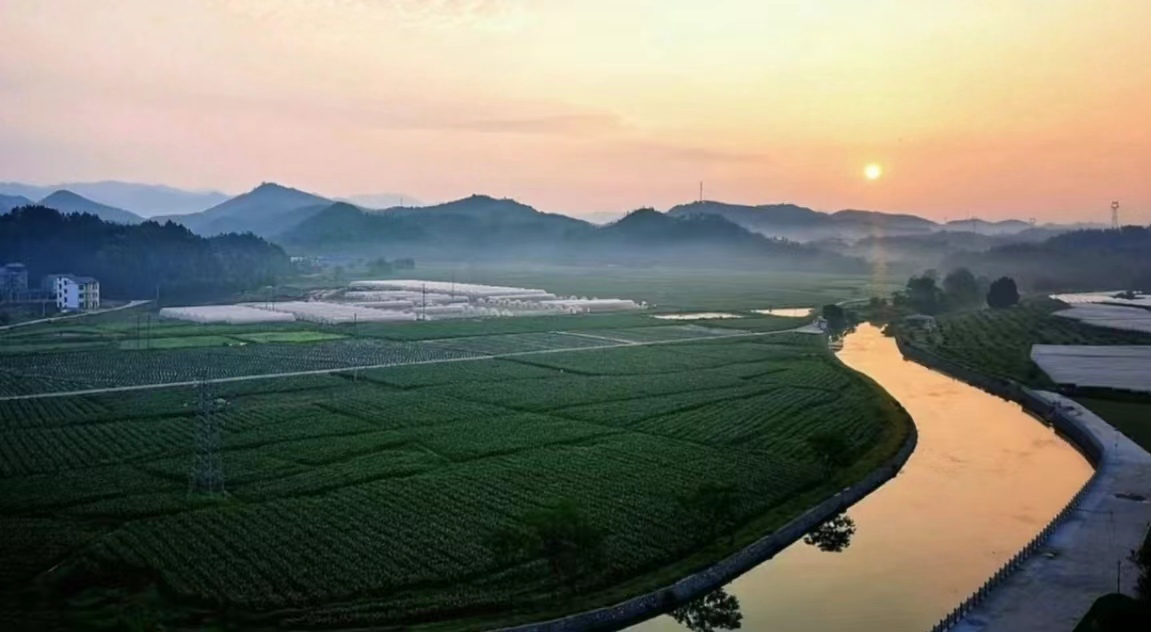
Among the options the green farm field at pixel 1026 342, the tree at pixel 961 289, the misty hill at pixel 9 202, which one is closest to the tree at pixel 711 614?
the green farm field at pixel 1026 342

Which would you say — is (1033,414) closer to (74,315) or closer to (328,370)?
(328,370)

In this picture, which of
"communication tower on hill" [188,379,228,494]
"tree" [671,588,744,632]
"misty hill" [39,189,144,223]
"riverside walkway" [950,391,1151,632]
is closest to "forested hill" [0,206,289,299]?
"communication tower on hill" [188,379,228,494]

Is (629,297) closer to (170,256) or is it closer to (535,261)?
(170,256)

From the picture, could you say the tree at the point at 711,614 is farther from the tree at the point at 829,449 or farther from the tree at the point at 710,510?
the tree at the point at 829,449

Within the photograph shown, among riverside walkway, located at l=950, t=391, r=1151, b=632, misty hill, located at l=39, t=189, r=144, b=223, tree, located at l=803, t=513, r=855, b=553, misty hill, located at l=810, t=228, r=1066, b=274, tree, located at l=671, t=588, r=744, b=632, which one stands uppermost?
misty hill, located at l=39, t=189, r=144, b=223

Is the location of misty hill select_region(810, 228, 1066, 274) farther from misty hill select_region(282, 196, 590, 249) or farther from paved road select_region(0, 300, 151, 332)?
paved road select_region(0, 300, 151, 332)
